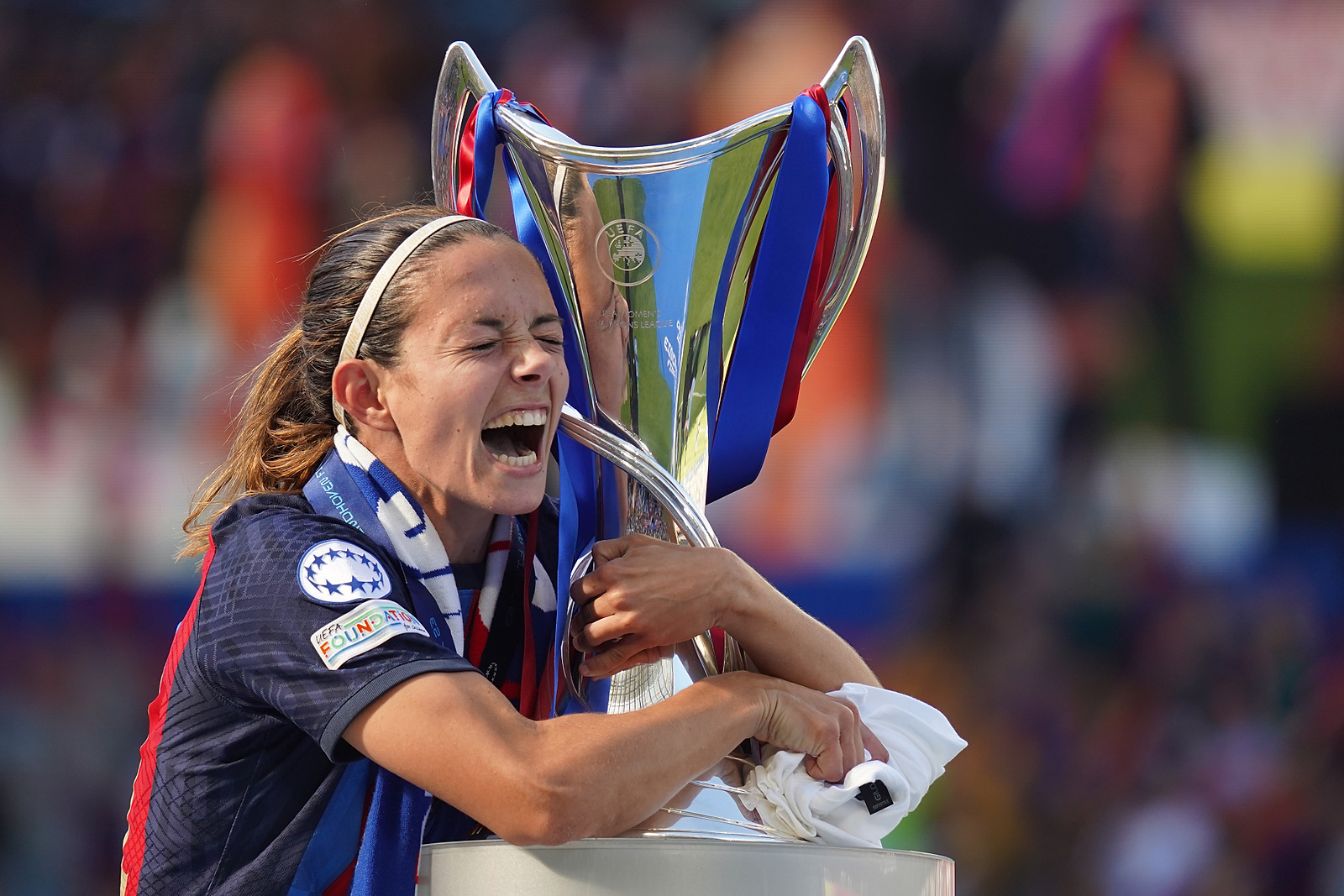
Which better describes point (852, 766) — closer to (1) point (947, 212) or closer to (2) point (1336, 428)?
(1) point (947, 212)

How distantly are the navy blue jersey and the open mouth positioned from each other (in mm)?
191

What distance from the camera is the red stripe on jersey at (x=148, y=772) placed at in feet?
5.75

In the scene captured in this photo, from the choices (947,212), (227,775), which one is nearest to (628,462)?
(227,775)

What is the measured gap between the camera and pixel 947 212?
17.3 ft

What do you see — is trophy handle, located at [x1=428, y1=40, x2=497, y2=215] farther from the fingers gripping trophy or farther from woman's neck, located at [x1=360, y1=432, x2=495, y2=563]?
woman's neck, located at [x1=360, y1=432, x2=495, y2=563]

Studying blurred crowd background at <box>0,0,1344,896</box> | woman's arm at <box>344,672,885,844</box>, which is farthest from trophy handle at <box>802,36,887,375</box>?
blurred crowd background at <box>0,0,1344,896</box>

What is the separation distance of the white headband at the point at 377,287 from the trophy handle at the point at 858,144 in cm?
50

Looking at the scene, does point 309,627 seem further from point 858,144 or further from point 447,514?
point 858,144

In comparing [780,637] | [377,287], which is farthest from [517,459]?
[780,637]

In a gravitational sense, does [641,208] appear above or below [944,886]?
above

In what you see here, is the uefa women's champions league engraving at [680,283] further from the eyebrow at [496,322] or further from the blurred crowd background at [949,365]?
the blurred crowd background at [949,365]

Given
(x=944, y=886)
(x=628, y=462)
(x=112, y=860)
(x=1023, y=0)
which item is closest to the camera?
(x=944, y=886)

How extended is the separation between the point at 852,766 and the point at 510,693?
0.46 meters

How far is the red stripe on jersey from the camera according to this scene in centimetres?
175
